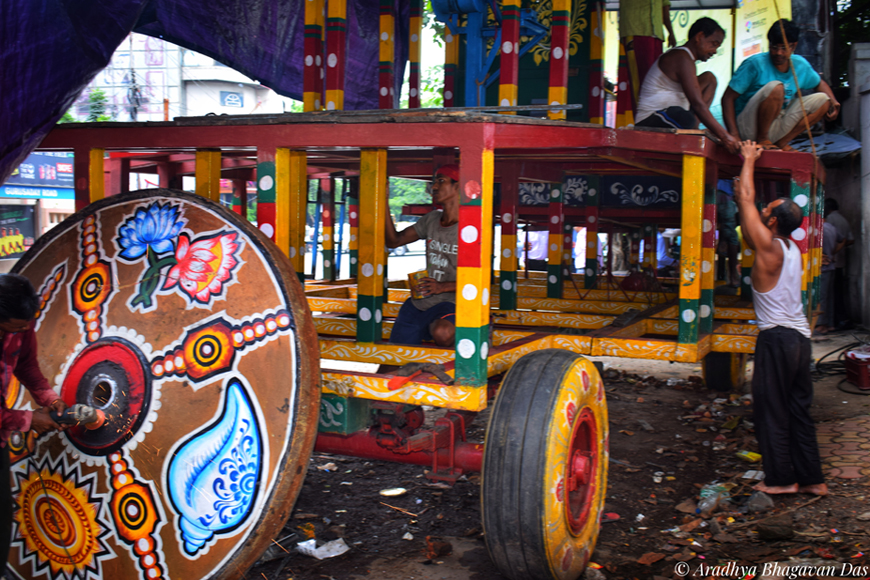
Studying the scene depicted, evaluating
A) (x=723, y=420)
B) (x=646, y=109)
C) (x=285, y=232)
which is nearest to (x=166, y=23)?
(x=285, y=232)

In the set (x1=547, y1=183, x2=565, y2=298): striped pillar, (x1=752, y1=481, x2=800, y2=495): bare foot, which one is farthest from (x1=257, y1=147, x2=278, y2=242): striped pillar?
(x1=547, y1=183, x2=565, y2=298): striped pillar

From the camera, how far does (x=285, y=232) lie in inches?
139

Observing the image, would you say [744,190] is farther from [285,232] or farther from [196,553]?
[196,553]

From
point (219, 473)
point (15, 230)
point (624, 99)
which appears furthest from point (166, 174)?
point (15, 230)

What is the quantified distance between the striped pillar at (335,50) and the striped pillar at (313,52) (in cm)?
65

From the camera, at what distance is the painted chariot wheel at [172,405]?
9.04 ft

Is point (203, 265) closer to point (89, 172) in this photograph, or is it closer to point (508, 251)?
point (89, 172)

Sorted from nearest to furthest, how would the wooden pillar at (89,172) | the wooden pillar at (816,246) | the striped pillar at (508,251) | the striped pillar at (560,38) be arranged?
1. the wooden pillar at (89,172)
2. the striped pillar at (560,38)
3. the striped pillar at (508,251)
4. the wooden pillar at (816,246)

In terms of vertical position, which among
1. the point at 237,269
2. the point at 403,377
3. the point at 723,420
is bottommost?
the point at 723,420

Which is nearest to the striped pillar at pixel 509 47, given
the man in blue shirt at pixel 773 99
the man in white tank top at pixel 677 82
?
the man in white tank top at pixel 677 82

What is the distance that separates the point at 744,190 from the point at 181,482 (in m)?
3.39

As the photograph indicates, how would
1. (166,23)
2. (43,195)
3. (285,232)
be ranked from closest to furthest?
(285,232) < (166,23) < (43,195)

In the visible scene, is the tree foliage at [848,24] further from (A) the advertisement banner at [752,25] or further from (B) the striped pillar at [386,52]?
(B) the striped pillar at [386,52]

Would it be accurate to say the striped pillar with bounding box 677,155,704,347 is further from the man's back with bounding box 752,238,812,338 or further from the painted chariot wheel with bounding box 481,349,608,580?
the painted chariot wheel with bounding box 481,349,608,580
